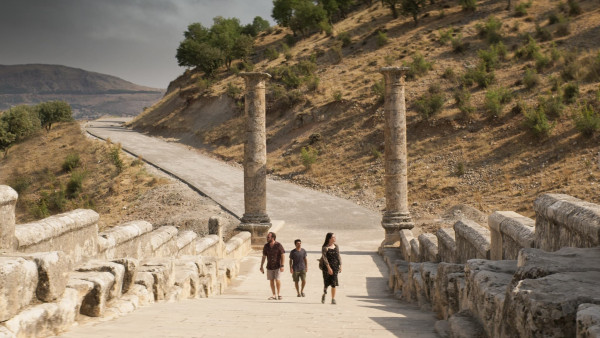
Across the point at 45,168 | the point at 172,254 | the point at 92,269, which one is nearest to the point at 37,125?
the point at 45,168

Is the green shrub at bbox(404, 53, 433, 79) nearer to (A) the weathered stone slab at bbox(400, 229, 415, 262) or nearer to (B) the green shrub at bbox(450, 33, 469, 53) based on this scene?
(B) the green shrub at bbox(450, 33, 469, 53)

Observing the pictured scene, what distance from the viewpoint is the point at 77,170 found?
4022 centimetres

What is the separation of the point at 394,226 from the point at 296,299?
7.66 meters

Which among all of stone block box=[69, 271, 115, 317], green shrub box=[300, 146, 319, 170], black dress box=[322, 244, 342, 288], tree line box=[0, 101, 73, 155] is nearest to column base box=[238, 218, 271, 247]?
black dress box=[322, 244, 342, 288]

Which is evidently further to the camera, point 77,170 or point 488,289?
point 77,170

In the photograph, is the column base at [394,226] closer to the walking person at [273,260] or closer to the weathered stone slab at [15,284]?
the walking person at [273,260]

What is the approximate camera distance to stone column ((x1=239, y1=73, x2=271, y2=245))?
20.0m

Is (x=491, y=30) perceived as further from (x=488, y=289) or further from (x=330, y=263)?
(x=488, y=289)

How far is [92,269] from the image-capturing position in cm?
700

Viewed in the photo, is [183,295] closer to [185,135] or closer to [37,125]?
[185,135]

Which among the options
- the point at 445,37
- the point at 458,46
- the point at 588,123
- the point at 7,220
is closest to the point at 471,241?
the point at 7,220

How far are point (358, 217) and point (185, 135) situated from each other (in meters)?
26.5

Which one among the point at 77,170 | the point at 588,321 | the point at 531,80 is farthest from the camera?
the point at 77,170

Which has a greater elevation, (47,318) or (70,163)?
(70,163)
